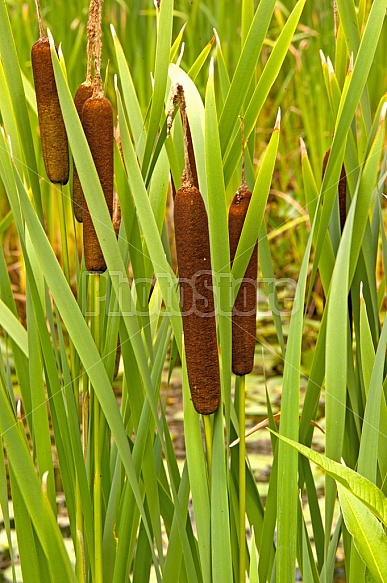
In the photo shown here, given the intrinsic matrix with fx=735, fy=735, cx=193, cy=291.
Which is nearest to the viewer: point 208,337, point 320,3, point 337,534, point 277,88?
point 208,337

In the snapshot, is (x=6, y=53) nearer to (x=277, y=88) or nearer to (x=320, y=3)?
(x=320, y=3)

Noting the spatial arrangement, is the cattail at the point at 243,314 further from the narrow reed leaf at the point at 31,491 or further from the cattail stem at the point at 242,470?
the narrow reed leaf at the point at 31,491

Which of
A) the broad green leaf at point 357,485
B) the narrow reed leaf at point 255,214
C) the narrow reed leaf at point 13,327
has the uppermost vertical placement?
the narrow reed leaf at point 255,214

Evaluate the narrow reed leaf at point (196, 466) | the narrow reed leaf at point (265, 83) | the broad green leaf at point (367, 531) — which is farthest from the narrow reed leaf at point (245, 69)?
the broad green leaf at point (367, 531)

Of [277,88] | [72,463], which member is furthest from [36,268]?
[277,88]

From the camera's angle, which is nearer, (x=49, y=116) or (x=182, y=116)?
(x=182, y=116)

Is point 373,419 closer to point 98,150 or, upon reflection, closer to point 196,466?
point 196,466

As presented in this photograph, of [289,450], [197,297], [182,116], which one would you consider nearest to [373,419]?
[289,450]
